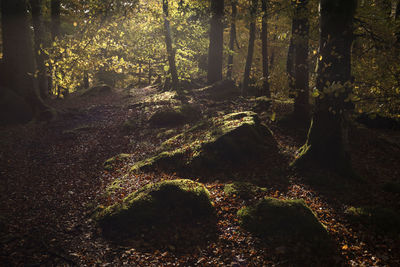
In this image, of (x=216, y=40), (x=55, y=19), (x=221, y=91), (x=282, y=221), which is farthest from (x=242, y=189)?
(x=55, y=19)

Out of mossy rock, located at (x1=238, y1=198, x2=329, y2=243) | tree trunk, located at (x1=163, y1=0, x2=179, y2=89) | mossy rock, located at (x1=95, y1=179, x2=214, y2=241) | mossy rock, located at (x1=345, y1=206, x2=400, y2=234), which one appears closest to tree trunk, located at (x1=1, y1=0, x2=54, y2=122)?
tree trunk, located at (x1=163, y1=0, x2=179, y2=89)

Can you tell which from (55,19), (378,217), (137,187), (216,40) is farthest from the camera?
(55,19)

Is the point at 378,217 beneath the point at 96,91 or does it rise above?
beneath

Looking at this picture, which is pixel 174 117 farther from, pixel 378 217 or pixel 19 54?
pixel 378 217

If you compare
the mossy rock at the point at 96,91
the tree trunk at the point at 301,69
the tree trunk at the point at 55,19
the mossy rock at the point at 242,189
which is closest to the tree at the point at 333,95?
the mossy rock at the point at 242,189

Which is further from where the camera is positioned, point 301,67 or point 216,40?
point 216,40

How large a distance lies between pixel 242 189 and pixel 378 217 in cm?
325

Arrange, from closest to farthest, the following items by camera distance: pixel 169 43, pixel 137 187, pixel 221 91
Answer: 1. pixel 137 187
2. pixel 221 91
3. pixel 169 43

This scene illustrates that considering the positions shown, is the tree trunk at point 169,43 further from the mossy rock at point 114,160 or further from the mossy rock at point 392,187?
the mossy rock at point 392,187

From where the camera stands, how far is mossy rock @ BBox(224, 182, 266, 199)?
7.34m

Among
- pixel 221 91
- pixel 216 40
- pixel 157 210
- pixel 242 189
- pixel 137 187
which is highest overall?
pixel 216 40

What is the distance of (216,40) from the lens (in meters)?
18.1

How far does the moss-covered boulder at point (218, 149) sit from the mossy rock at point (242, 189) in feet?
4.57

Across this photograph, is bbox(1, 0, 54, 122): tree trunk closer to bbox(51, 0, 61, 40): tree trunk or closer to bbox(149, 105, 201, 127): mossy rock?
bbox(149, 105, 201, 127): mossy rock
